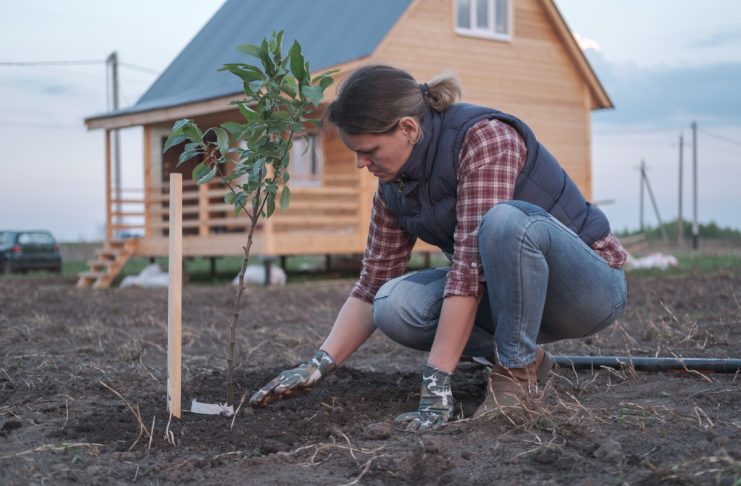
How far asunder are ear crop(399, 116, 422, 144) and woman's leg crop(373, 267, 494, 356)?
1.98ft

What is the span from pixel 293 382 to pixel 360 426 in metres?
0.36

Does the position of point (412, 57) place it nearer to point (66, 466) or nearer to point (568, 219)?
point (568, 219)

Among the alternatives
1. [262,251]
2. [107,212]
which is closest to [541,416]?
[262,251]

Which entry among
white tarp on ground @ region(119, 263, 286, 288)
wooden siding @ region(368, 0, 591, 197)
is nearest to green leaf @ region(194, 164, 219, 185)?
white tarp on ground @ region(119, 263, 286, 288)

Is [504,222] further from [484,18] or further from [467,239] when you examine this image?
[484,18]

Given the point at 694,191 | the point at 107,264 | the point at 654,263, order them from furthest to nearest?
1. the point at 694,191
2. the point at 654,263
3. the point at 107,264

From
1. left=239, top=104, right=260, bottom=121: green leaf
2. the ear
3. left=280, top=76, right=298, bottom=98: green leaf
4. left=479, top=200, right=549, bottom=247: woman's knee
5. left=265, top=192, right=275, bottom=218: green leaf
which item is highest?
left=280, top=76, right=298, bottom=98: green leaf

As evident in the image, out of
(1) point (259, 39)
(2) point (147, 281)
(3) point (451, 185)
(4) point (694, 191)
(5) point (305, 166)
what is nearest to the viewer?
(3) point (451, 185)

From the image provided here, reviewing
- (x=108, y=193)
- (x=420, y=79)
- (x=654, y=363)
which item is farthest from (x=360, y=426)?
(x=108, y=193)

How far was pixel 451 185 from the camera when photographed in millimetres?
3234

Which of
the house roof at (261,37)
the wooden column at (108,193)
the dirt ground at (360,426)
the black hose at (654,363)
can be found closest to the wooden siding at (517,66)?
the house roof at (261,37)

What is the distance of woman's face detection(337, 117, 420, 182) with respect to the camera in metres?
3.10

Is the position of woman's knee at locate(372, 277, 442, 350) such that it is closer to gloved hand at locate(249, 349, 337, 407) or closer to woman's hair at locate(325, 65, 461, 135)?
gloved hand at locate(249, 349, 337, 407)

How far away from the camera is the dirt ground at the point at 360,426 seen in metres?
2.47
